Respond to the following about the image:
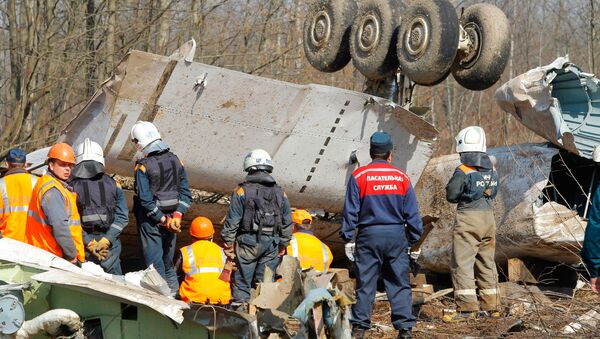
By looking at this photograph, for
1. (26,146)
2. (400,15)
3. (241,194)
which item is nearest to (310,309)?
(241,194)

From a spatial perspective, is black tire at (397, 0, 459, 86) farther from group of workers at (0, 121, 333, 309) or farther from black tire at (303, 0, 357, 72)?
group of workers at (0, 121, 333, 309)

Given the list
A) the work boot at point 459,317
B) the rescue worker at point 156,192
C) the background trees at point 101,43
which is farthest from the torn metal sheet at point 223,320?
the background trees at point 101,43

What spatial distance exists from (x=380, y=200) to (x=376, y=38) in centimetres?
273

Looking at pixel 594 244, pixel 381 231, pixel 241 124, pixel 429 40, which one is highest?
pixel 429 40

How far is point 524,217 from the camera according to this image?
916cm

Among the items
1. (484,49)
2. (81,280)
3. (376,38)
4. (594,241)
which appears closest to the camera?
(594,241)

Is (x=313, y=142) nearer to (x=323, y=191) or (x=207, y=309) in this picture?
(x=323, y=191)

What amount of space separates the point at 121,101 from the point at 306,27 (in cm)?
273

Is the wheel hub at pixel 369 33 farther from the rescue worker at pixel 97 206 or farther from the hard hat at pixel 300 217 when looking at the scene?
the rescue worker at pixel 97 206

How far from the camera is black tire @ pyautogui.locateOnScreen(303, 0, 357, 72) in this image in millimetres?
9797

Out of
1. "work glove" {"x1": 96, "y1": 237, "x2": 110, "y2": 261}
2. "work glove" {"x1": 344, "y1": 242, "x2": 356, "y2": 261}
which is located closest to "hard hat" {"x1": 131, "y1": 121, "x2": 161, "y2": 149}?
"work glove" {"x1": 96, "y1": 237, "x2": 110, "y2": 261}

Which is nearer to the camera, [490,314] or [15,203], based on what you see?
[15,203]

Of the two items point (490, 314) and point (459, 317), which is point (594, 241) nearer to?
point (459, 317)

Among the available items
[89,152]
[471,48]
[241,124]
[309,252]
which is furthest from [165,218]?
[471,48]
